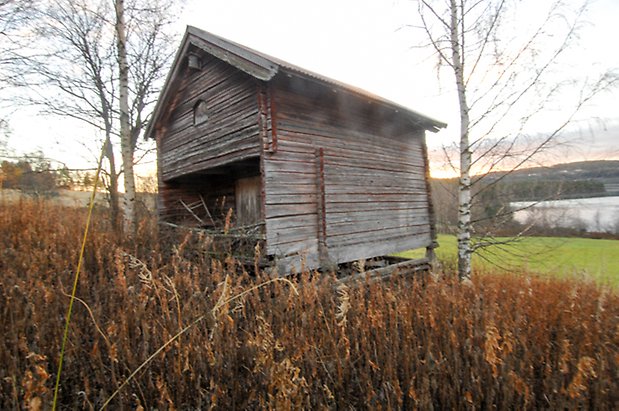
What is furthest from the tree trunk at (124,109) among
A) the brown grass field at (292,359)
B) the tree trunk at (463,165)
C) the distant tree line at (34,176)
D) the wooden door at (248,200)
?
the tree trunk at (463,165)

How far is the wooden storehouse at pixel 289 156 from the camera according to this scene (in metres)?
5.98

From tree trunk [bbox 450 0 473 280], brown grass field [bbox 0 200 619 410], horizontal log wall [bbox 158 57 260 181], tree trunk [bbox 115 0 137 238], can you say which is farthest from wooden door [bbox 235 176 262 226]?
tree trunk [bbox 450 0 473 280]

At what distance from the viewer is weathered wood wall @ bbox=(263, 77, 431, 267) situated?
606 centimetres

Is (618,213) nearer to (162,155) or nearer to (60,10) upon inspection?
(162,155)

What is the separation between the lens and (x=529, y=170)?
20.6 feet

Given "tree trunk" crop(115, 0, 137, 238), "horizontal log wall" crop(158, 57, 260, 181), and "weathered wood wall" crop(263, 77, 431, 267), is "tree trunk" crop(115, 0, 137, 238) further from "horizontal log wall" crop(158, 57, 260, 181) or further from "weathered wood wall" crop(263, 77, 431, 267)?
"weathered wood wall" crop(263, 77, 431, 267)

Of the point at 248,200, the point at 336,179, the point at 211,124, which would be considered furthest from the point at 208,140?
the point at 336,179

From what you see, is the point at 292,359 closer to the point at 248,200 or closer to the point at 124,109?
the point at 248,200

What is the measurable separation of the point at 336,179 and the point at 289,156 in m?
1.41

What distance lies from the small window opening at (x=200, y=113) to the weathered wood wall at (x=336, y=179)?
2.60m

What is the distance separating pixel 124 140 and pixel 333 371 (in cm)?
795

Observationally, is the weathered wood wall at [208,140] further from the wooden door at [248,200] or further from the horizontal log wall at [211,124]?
the wooden door at [248,200]

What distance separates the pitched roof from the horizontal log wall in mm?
432

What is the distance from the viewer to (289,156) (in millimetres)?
6211
